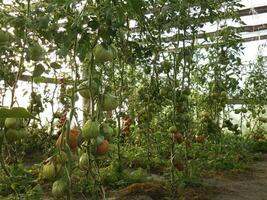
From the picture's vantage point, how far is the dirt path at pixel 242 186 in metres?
3.79

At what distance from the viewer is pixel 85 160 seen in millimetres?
1774

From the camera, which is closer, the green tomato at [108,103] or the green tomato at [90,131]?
the green tomato at [90,131]

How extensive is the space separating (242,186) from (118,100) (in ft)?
5.27

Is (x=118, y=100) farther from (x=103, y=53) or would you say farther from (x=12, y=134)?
(x=12, y=134)

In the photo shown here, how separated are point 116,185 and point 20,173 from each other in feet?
2.80

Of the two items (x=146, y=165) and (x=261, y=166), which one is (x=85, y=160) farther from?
(x=261, y=166)

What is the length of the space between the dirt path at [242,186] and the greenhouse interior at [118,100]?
0.05 ft

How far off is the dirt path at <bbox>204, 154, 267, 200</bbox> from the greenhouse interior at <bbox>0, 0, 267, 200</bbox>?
1cm

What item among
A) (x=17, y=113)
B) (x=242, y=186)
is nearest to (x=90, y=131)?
(x=17, y=113)

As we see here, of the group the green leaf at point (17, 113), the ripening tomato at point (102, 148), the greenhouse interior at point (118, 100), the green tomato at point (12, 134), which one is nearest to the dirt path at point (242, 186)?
the greenhouse interior at point (118, 100)

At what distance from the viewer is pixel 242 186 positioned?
4.28 meters

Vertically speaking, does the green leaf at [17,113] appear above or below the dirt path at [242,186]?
above

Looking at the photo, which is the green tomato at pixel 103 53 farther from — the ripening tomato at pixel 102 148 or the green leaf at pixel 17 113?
the green leaf at pixel 17 113

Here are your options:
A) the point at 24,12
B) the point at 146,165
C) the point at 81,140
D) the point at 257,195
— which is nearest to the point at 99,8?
the point at 81,140
